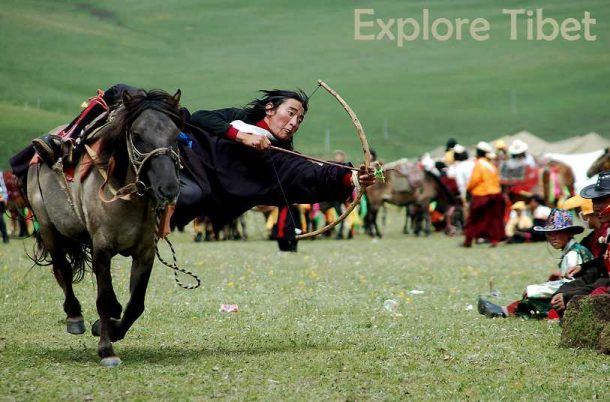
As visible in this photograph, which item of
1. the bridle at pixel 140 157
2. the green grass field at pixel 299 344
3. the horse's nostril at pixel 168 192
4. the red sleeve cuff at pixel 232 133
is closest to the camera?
the green grass field at pixel 299 344

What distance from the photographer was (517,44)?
6003 centimetres

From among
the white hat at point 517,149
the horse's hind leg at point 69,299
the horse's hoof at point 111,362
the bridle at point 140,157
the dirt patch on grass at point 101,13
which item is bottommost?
the horse's hoof at point 111,362

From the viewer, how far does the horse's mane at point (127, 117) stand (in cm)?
805

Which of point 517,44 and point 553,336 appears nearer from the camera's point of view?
point 553,336

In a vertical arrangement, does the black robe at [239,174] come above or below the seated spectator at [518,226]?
above

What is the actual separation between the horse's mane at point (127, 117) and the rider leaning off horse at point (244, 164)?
1.54 ft

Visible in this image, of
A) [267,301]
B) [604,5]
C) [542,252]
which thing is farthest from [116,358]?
[604,5]

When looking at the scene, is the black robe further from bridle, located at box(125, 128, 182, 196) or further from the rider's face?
bridle, located at box(125, 128, 182, 196)

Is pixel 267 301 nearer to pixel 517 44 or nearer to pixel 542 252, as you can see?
pixel 542 252

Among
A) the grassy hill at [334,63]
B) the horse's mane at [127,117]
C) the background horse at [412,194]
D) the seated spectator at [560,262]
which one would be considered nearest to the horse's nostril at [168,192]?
the horse's mane at [127,117]

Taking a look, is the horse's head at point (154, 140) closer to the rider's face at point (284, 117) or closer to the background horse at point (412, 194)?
the rider's face at point (284, 117)

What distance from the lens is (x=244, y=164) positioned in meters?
8.84

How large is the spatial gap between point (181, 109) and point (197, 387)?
2.16m

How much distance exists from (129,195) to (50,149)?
45.9 inches
